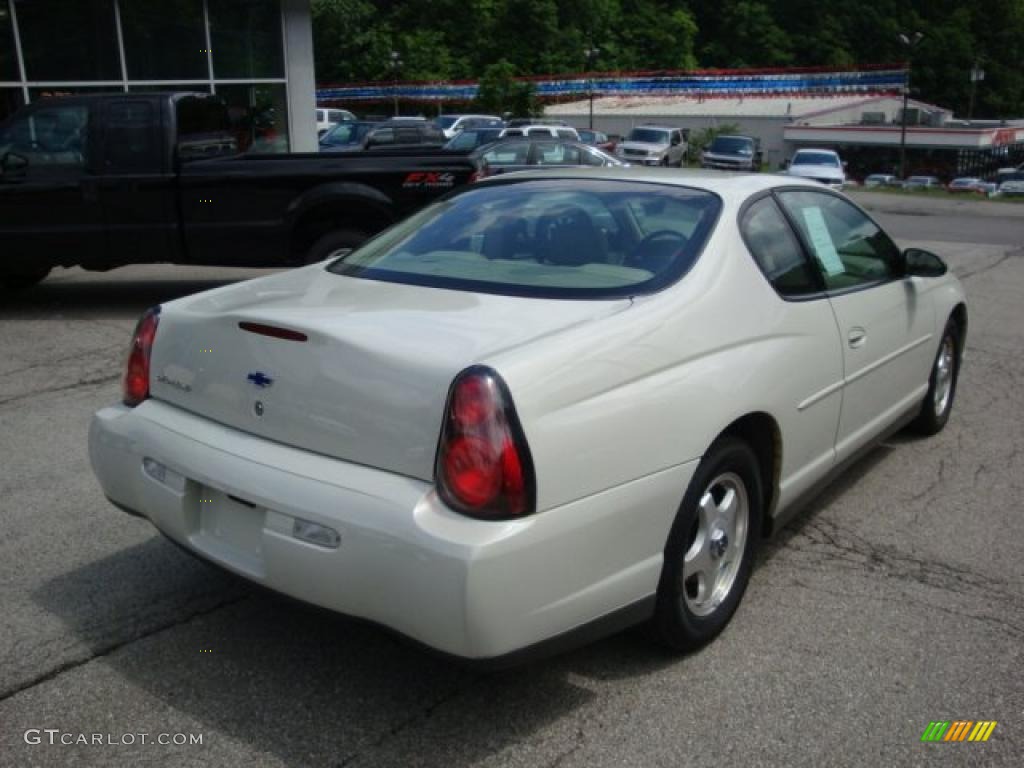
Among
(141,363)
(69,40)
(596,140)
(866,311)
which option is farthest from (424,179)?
(596,140)

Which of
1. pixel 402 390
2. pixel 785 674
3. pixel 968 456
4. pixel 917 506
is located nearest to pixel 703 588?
A: pixel 785 674

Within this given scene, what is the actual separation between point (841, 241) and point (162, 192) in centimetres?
632

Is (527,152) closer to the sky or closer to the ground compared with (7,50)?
closer to the ground

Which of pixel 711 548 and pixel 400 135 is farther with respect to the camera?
pixel 400 135

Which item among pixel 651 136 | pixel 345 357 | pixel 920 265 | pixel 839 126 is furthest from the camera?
pixel 839 126

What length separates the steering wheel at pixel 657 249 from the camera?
3.47 metres

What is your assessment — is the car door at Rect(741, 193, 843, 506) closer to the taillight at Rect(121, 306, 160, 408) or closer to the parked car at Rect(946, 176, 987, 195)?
the taillight at Rect(121, 306, 160, 408)

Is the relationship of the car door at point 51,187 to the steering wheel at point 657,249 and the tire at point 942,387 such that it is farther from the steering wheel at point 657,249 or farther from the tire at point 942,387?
the tire at point 942,387

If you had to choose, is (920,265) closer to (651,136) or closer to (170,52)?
(170,52)

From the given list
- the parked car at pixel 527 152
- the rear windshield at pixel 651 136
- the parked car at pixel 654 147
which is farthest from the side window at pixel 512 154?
the rear windshield at pixel 651 136

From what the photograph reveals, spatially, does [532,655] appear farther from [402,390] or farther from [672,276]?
[672,276]

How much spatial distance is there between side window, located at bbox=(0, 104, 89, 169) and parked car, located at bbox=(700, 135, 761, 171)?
28.7 metres

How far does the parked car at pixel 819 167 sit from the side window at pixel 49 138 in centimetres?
2630

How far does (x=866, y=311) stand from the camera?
427cm
